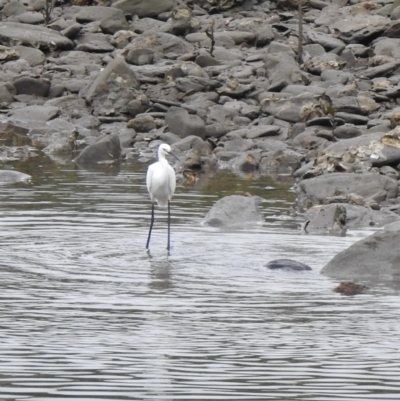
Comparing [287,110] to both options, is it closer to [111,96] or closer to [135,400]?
[111,96]

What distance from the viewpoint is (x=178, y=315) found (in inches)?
400

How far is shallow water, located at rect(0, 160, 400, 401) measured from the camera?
7.74 meters

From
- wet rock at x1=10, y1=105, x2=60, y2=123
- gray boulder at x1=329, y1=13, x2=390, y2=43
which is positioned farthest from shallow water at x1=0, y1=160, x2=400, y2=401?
gray boulder at x1=329, y1=13, x2=390, y2=43

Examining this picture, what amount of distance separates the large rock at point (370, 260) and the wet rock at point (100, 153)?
11132mm

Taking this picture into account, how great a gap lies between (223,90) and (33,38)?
7.72 meters

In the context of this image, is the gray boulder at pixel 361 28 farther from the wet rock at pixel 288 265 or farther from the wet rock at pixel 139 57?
the wet rock at pixel 288 265

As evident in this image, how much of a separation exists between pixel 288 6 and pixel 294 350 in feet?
99.6

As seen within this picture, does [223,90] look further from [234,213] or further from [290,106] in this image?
[234,213]

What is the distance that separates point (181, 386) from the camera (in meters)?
7.62

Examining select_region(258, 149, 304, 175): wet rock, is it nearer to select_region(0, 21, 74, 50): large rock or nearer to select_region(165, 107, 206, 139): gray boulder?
select_region(165, 107, 206, 139): gray boulder

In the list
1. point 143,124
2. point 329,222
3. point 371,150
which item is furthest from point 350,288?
point 143,124

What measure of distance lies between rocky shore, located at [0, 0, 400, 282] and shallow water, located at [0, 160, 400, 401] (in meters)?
2.27

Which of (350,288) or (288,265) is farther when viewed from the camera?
(288,265)

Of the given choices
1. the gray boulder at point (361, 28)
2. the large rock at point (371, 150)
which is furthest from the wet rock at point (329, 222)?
the gray boulder at point (361, 28)
